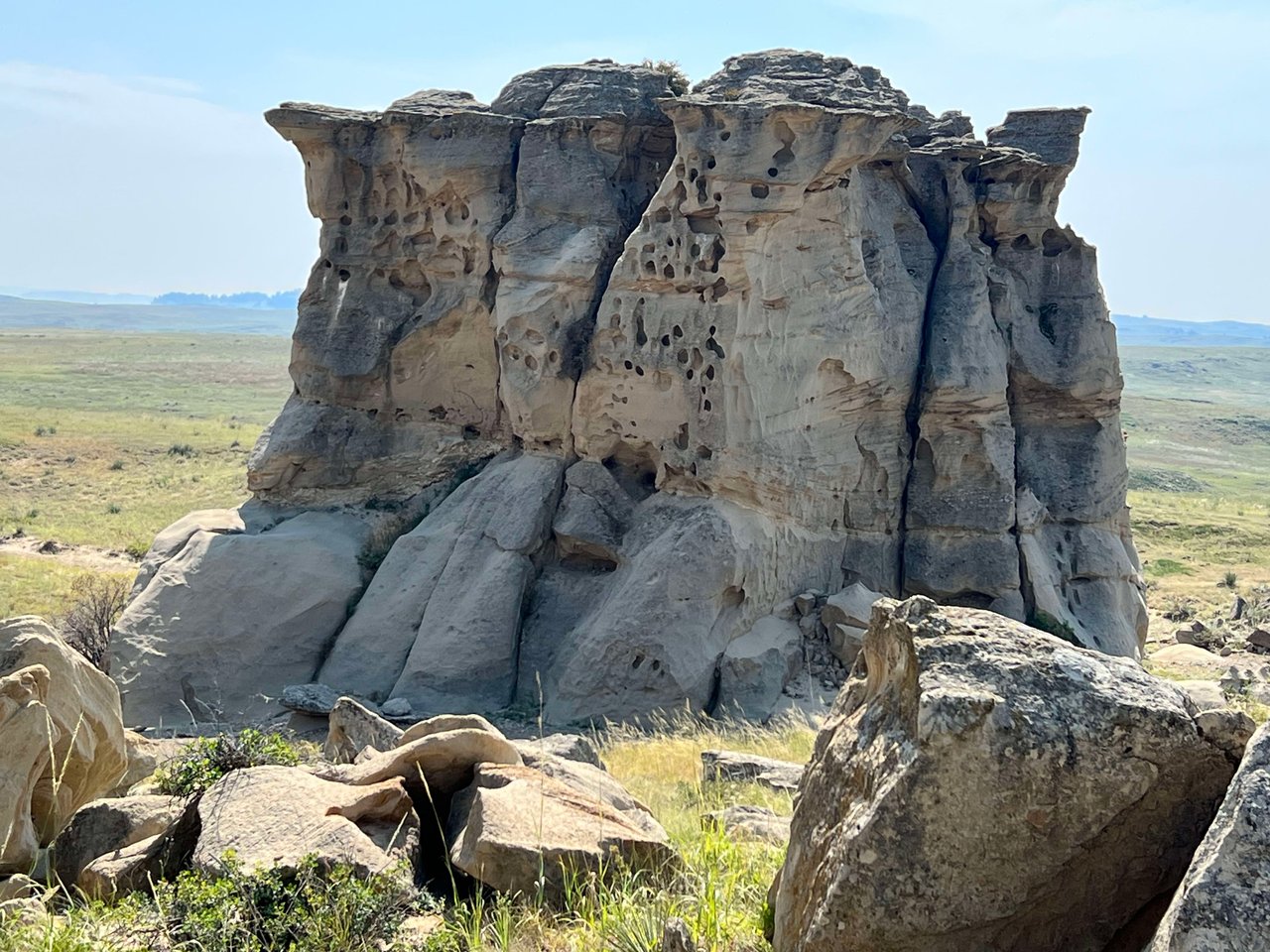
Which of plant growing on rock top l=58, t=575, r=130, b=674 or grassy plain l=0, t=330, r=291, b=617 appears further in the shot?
grassy plain l=0, t=330, r=291, b=617

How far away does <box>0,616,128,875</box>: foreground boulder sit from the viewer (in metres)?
5.59

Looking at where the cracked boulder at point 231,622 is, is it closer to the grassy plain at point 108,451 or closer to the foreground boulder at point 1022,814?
the grassy plain at point 108,451

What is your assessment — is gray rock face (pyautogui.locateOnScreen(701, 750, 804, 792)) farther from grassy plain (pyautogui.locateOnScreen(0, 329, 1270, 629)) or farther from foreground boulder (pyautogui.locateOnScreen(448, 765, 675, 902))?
grassy plain (pyautogui.locateOnScreen(0, 329, 1270, 629))

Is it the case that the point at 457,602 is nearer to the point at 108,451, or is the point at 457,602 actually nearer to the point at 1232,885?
the point at 1232,885

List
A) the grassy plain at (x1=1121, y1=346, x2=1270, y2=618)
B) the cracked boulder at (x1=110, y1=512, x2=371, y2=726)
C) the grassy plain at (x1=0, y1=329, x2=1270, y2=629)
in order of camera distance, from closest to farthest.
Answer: the cracked boulder at (x1=110, y1=512, x2=371, y2=726) → the grassy plain at (x1=1121, y1=346, x2=1270, y2=618) → the grassy plain at (x1=0, y1=329, x2=1270, y2=629)

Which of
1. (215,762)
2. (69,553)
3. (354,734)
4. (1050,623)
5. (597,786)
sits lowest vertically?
(69,553)

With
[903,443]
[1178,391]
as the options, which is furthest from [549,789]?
[1178,391]

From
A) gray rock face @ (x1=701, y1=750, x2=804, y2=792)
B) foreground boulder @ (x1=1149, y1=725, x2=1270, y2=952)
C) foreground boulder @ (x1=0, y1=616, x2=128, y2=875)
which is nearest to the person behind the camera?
foreground boulder @ (x1=1149, y1=725, x2=1270, y2=952)

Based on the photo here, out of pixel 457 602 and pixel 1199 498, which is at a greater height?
pixel 457 602

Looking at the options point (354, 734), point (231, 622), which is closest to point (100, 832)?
point (354, 734)

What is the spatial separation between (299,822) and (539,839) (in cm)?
103

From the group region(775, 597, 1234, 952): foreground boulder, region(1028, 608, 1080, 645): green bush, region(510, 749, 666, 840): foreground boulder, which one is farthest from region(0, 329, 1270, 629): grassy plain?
region(775, 597, 1234, 952): foreground boulder

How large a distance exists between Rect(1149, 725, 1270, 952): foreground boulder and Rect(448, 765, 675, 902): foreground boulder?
99.3 inches

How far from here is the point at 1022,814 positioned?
12.5ft
